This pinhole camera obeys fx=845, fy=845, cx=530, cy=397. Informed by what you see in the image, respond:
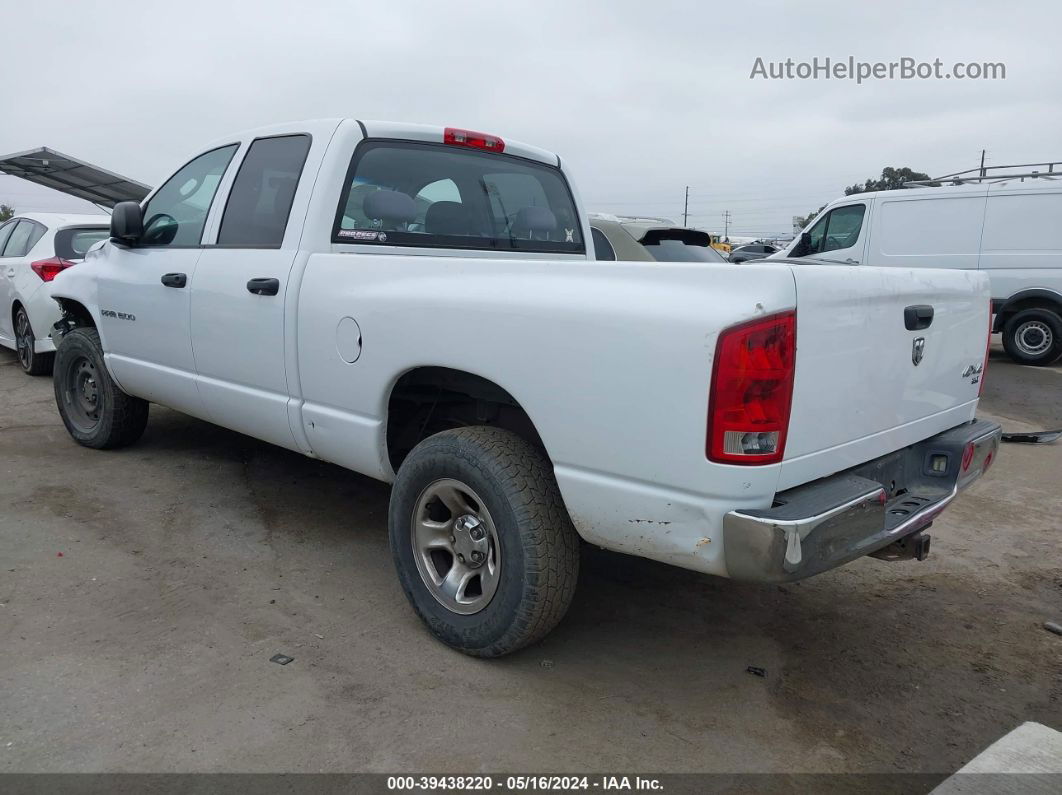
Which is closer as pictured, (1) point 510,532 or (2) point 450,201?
(1) point 510,532

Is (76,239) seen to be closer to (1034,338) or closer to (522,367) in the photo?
(522,367)

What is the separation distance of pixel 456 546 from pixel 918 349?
1.74 m

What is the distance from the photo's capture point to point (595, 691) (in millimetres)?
2881

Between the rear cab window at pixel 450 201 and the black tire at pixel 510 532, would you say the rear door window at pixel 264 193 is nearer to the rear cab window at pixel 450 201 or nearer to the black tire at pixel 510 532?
the rear cab window at pixel 450 201

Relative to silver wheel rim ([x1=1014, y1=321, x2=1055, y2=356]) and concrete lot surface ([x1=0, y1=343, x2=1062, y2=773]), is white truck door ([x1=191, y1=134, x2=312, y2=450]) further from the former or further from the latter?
silver wheel rim ([x1=1014, y1=321, x2=1055, y2=356])

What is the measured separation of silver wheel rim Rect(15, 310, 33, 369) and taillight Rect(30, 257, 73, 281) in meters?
0.60

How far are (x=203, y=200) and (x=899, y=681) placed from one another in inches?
153

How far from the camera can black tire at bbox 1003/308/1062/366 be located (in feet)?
34.9

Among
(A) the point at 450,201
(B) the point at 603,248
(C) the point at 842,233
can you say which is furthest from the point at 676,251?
(A) the point at 450,201

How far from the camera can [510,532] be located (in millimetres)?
2760

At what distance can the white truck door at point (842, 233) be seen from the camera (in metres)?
11.5

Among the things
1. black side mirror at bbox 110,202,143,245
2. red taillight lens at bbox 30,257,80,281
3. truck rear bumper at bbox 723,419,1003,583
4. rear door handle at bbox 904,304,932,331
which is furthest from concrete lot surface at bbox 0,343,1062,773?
red taillight lens at bbox 30,257,80,281

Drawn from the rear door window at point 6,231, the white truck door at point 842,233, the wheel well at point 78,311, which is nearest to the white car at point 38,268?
the rear door window at point 6,231

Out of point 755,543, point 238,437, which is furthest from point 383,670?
point 238,437
